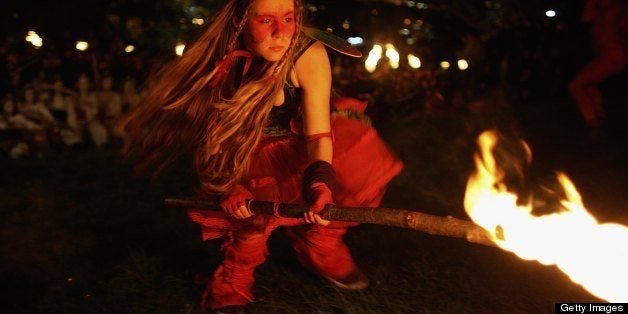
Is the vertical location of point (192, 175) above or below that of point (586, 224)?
above

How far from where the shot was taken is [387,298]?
3.04 meters

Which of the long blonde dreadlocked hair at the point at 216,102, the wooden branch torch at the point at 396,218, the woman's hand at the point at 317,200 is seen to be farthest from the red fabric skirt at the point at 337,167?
the woman's hand at the point at 317,200

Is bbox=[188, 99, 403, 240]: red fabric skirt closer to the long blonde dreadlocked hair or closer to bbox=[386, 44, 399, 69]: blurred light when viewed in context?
Result: the long blonde dreadlocked hair

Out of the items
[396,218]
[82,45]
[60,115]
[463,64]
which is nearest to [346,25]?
[463,64]

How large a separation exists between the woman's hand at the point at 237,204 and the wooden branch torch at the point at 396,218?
4 centimetres

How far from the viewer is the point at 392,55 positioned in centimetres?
990

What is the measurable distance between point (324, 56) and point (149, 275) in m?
1.77

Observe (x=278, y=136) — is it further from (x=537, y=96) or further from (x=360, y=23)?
(x=537, y=96)

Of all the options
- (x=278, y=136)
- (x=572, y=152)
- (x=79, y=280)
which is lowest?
(x=79, y=280)

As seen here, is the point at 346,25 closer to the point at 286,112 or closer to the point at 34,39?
the point at 34,39

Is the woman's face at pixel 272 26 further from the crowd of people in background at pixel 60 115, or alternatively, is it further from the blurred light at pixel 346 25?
the blurred light at pixel 346 25

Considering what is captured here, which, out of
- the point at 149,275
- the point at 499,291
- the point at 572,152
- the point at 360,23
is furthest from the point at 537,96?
the point at 149,275

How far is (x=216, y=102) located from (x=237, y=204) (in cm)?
55

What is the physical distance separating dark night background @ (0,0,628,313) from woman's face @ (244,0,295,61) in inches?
17.8
